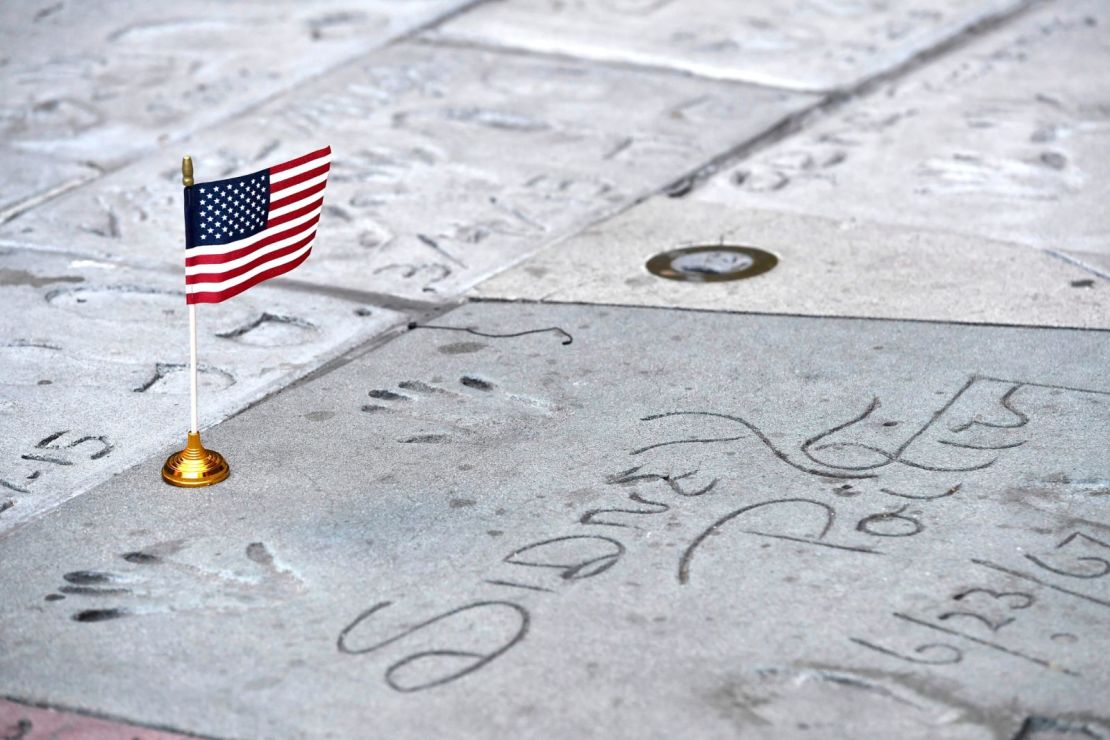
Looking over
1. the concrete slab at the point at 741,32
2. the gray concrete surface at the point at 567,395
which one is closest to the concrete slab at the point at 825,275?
the gray concrete surface at the point at 567,395

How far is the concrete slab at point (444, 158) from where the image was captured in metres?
6.73

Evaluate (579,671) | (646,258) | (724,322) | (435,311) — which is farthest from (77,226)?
(579,671)

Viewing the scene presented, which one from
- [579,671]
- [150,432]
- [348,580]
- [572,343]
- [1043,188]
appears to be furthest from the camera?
[1043,188]

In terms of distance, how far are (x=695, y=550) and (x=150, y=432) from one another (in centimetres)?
186

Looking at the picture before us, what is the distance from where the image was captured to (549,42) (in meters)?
9.34

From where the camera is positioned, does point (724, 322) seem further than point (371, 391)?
Yes

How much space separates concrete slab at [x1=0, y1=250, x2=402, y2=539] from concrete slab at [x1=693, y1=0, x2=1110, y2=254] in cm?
220

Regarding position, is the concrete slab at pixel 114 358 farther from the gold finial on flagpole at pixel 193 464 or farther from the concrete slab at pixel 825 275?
the concrete slab at pixel 825 275

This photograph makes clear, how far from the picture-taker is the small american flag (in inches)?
179

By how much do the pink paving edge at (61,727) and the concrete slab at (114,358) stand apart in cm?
96

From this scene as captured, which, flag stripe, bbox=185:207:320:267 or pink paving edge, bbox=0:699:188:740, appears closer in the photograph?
pink paving edge, bbox=0:699:188:740

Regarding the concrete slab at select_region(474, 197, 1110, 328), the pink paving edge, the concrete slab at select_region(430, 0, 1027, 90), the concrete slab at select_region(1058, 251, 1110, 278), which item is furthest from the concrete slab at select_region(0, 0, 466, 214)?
the concrete slab at select_region(1058, 251, 1110, 278)

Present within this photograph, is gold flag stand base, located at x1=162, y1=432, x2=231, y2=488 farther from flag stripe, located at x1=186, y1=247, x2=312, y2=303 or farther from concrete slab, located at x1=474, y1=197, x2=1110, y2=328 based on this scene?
concrete slab, located at x1=474, y1=197, x2=1110, y2=328

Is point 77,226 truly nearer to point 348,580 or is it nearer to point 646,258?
point 646,258
